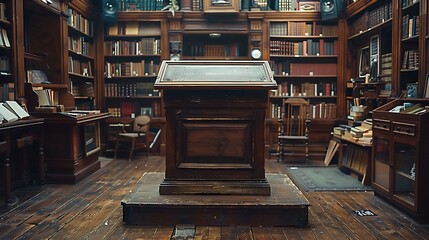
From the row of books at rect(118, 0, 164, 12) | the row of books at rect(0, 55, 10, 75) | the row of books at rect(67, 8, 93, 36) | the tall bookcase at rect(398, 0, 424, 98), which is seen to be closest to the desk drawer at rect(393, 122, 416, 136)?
the tall bookcase at rect(398, 0, 424, 98)

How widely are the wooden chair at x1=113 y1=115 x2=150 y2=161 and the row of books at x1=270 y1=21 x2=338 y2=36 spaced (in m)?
2.81

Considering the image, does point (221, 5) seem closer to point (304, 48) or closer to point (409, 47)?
point (304, 48)

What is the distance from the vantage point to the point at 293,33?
23.5ft

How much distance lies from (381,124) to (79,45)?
15.6ft

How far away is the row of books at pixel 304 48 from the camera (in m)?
7.13

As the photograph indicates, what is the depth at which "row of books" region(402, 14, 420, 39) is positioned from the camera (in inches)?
172

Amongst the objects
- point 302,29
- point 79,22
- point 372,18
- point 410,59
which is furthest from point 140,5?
point 410,59

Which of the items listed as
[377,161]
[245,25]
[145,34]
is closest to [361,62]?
[245,25]

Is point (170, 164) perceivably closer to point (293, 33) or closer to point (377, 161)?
point (377, 161)

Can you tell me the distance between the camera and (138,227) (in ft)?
10.5

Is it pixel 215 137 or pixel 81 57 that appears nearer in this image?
pixel 215 137

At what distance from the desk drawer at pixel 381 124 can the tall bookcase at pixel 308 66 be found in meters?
2.81

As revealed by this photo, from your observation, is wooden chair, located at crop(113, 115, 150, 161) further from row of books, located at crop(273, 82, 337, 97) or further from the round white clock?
row of books, located at crop(273, 82, 337, 97)

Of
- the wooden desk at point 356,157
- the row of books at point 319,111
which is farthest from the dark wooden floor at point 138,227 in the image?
the row of books at point 319,111
